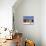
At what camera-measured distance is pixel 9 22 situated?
397 cm

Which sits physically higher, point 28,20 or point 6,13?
point 6,13

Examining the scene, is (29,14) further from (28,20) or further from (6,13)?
(6,13)

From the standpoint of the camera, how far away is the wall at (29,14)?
479 cm

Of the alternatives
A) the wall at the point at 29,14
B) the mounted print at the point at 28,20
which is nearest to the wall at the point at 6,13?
the wall at the point at 29,14

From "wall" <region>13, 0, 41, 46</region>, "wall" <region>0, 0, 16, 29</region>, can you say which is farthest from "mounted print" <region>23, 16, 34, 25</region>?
"wall" <region>0, 0, 16, 29</region>

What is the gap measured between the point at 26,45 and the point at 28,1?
185 centimetres

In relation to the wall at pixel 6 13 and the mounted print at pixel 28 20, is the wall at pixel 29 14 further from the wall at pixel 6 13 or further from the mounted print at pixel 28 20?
the wall at pixel 6 13

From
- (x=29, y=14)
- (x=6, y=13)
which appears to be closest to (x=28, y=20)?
(x=29, y=14)

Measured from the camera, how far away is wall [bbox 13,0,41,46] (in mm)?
4785

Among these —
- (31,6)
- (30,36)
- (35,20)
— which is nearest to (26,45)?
(30,36)

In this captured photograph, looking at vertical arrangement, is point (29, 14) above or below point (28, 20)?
above

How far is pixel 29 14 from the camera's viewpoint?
4.80 m

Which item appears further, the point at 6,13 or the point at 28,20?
the point at 28,20

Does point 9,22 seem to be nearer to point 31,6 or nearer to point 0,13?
point 0,13
